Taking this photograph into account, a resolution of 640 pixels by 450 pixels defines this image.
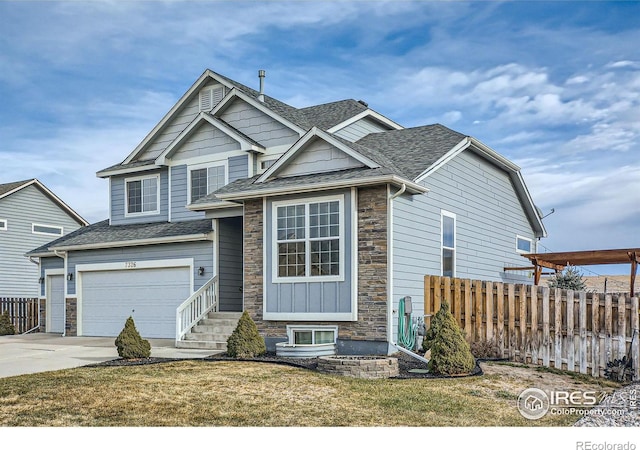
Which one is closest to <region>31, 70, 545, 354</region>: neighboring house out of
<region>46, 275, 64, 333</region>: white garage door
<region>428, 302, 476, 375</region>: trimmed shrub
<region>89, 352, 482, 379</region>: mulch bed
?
<region>46, 275, 64, 333</region>: white garage door

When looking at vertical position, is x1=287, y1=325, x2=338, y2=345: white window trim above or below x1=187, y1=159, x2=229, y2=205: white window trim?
below

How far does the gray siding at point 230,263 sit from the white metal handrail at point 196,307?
36cm

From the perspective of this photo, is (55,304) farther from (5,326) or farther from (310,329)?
(310,329)

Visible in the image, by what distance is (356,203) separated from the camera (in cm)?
1425

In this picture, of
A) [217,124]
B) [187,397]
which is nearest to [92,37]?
[217,124]

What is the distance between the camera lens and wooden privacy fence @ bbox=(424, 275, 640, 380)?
1220cm

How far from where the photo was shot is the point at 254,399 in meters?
9.44

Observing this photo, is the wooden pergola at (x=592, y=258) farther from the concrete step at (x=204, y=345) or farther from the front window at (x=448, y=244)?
the concrete step at (x=204, y=345)

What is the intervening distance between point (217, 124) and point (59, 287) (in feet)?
29.8

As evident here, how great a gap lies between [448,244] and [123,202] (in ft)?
37.5

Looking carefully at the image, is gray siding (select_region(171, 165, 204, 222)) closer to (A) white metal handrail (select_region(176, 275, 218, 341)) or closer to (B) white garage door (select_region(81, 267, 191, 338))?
(B) white garage door (select_region(81, 267, 191, 338))

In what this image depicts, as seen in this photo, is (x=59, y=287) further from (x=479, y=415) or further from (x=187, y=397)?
(x=479, y=415)

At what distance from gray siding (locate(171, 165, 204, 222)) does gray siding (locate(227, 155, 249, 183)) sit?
174cm

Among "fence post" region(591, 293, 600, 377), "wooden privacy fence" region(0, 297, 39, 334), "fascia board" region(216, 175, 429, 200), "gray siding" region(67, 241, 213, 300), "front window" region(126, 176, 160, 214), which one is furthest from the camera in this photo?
"wooden privacy fence" region(0, 297, 39, 334)
